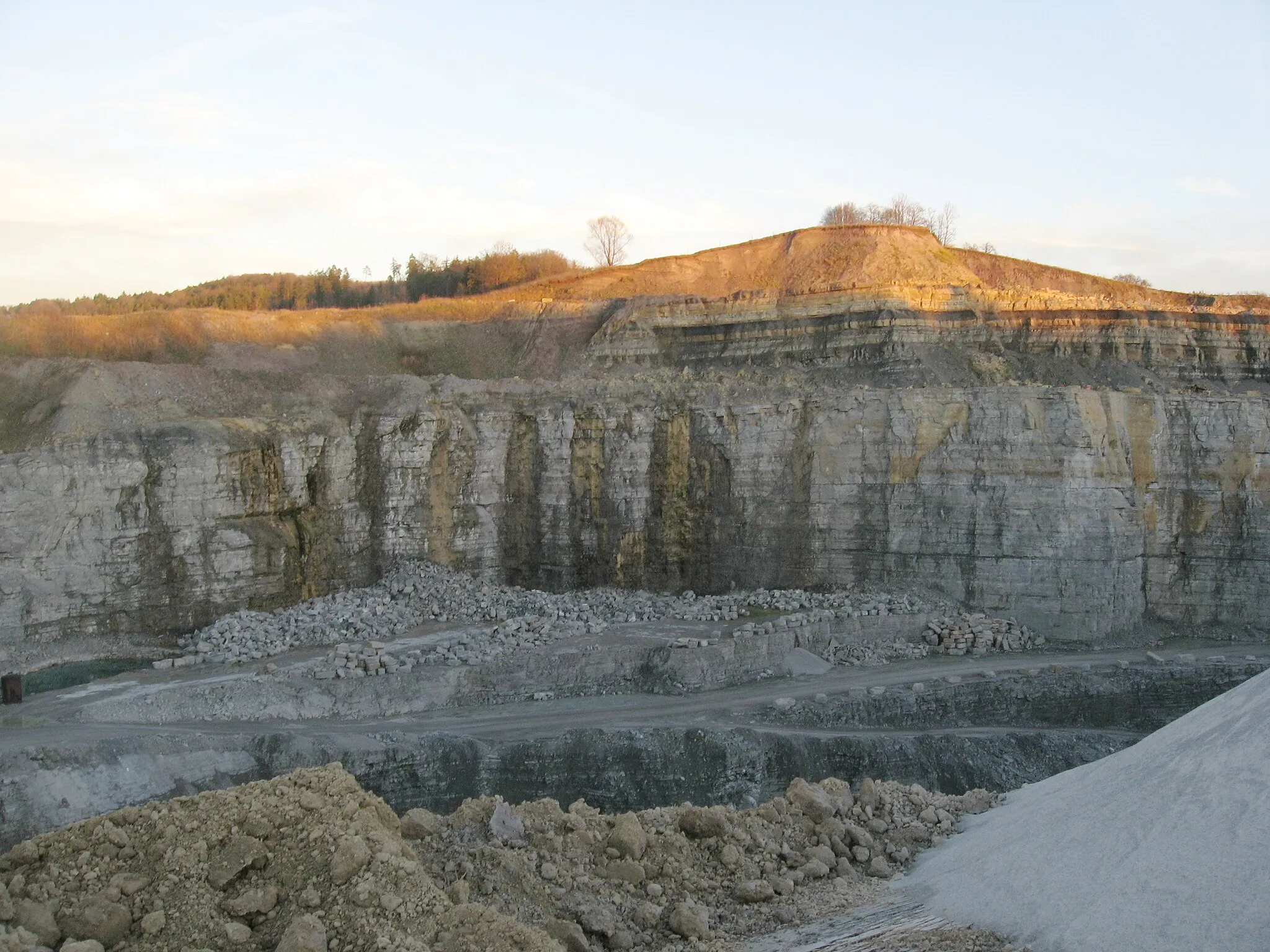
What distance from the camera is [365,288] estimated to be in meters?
48.8

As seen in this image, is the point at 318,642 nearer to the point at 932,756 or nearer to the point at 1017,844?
the point at 932,756

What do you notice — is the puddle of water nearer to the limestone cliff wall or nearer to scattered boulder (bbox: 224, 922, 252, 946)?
the limestone cliff wall

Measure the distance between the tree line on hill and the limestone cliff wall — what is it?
19.1 meters

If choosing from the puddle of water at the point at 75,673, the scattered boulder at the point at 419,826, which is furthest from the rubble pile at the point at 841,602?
the scattered boulder at the point at 419,826

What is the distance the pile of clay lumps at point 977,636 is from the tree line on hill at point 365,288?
2735cm

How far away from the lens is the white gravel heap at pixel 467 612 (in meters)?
22.8

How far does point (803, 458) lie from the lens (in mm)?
27188

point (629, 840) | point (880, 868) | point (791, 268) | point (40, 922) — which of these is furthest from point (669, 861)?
point (791, 268)

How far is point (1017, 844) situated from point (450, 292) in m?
41.7

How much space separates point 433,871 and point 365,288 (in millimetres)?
42363

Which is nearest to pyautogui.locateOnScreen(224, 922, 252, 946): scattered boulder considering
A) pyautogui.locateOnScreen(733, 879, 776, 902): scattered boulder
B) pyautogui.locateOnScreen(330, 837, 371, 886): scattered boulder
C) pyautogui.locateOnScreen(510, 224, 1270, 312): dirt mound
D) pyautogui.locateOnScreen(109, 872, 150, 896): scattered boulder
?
pyautogui.locateOnScreen(330, 837, 371, 886): scattered boulder

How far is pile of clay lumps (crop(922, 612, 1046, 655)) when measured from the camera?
24.5 meters

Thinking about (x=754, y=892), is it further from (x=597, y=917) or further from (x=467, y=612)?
(x=467, y=612)

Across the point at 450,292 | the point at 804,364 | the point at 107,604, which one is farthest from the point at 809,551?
the point at 450,292
